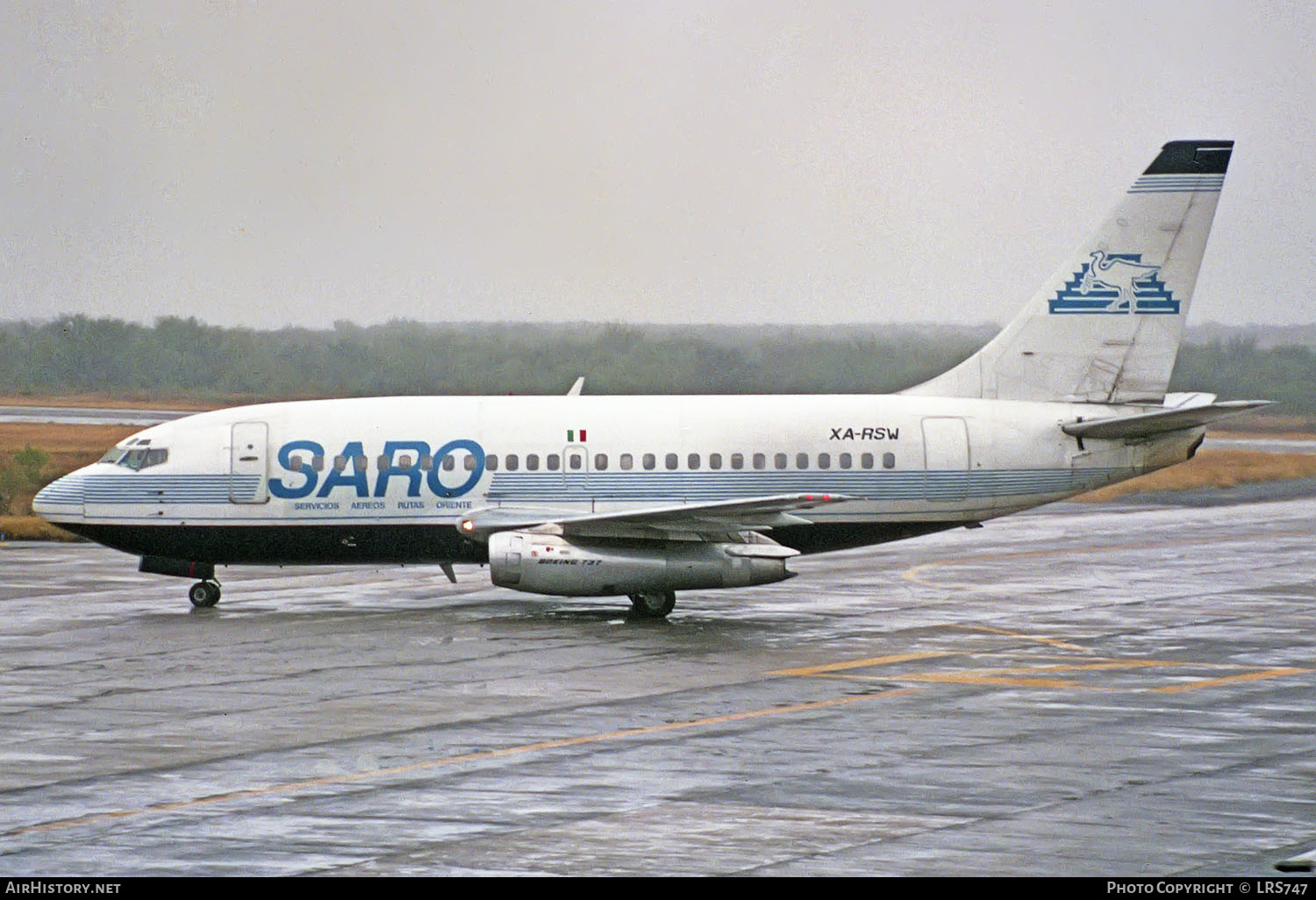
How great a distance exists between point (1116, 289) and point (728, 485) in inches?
296

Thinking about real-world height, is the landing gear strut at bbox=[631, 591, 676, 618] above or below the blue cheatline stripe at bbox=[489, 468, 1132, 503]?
below

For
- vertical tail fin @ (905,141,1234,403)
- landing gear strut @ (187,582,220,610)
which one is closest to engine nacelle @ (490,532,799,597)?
landing gear strut @ (187,582,220,610)

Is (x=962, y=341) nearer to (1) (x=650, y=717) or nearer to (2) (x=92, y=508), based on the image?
(2) (x=92, y=508)

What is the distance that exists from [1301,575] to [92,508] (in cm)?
2192

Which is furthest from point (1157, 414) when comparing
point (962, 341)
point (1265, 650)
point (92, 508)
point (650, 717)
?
point (962, 341)

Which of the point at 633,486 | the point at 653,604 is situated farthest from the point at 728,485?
the point at 653,604

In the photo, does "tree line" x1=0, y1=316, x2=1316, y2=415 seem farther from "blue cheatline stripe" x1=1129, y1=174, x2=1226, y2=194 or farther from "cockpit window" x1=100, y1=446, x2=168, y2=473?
"cockpit window" x1=100, y1=446, x2=168, y2=473

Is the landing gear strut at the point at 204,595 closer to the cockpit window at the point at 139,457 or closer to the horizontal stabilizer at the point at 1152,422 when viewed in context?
→ the cockpit window at the point at 139,457

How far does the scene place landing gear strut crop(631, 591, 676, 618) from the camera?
94.5 ft

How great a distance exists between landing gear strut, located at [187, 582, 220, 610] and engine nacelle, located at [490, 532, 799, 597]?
554cm

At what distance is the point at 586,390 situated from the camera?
2995 inches

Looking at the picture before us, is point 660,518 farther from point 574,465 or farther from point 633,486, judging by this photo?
point 574,465

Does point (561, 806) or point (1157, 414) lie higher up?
point (1157, 414)
